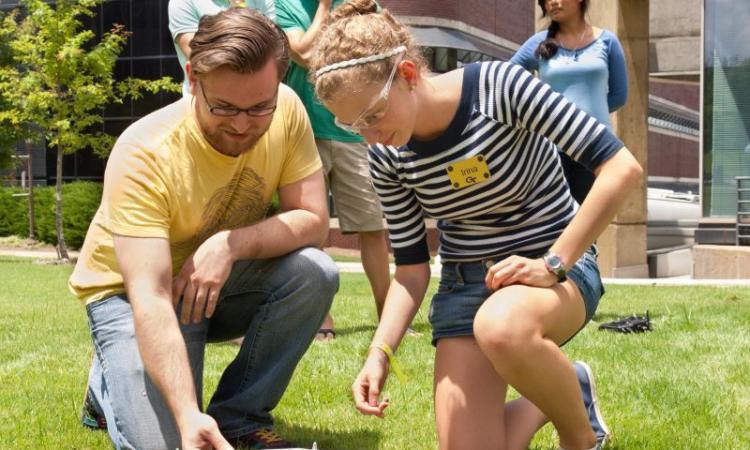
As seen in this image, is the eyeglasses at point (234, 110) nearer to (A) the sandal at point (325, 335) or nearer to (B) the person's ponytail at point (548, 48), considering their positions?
(A) the sandal at point (325, 335)

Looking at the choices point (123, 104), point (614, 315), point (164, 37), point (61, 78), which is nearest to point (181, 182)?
point (614, 315)

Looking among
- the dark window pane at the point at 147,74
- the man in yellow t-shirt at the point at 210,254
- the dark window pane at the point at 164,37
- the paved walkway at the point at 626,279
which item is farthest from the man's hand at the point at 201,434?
the dark window pane at the point at 164,37

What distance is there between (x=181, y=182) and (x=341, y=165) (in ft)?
8.20

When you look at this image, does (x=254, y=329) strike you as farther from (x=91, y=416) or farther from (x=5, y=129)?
(x=5, y=129)

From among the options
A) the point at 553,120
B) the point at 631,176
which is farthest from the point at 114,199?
the point at 631,176

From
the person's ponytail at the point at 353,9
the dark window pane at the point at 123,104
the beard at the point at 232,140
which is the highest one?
the dark window pane at the point at 123,104

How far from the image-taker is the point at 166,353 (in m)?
2.74

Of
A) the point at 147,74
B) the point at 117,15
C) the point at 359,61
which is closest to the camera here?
the point at 359,61

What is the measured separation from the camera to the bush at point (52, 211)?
2375 cm

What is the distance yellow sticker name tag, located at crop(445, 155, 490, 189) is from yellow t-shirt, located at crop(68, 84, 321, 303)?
23.6 inches

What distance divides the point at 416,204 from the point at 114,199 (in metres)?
0.95

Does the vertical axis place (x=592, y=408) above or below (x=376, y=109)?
below

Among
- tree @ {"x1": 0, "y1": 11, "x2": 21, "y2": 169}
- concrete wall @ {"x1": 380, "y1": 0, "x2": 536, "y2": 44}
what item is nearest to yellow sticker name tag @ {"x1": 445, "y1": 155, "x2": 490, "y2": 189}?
concrete wall @ {"x1": 380, "y1": 0, "x2": 536, "y2": 44}

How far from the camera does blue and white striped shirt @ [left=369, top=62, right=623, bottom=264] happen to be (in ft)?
9.47
